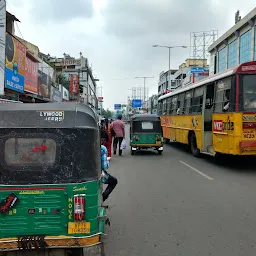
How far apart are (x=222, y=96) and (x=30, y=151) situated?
9.02 metres

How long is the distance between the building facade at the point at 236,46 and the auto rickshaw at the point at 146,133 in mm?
17757

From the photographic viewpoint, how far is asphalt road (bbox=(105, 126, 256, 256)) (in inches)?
179

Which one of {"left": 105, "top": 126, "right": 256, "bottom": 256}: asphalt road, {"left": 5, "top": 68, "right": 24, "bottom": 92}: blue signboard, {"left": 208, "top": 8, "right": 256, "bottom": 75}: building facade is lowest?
{"left": 105, "top": 126, "right": 256, "bottom": 256}: asphalt road

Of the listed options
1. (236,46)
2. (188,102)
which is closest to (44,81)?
(188,102)

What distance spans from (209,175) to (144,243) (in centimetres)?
577

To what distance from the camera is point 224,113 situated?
10992 mm

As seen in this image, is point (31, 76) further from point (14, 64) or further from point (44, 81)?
point (44, 81)

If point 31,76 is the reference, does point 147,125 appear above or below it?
below

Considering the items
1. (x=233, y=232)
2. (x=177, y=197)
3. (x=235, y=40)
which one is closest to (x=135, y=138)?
(x=177, y=197)

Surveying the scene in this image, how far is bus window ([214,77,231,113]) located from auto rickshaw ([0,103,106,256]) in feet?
26.5

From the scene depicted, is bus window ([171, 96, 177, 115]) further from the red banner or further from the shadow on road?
the red banner

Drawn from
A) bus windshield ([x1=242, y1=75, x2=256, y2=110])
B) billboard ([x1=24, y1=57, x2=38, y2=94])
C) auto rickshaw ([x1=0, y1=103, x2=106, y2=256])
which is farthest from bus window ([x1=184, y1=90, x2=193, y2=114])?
auto rickshaw ([x1=0, y1=103, x2=106, y2=256])

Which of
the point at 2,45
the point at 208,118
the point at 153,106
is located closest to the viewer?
the point at 208,118

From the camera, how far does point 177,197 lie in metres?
7.29
